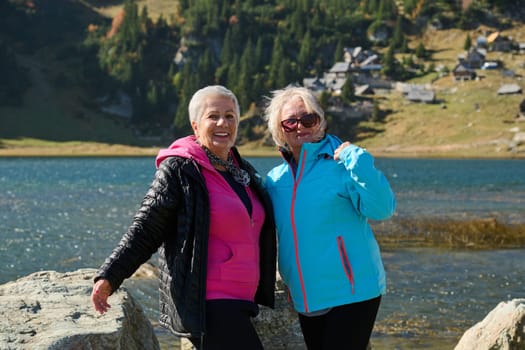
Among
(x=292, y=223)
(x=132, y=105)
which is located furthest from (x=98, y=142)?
(x=292, y=223)

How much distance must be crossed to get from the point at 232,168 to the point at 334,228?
95 centimetres

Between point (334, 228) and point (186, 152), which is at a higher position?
point (186, 152)

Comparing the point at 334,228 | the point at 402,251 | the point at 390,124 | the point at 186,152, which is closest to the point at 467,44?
the point at 390,124

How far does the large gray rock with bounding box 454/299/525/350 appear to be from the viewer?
26.3ft

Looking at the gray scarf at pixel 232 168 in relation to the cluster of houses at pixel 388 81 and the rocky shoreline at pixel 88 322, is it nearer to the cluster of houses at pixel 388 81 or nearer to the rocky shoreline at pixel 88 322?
the rocky shoreline at pixel 88 322

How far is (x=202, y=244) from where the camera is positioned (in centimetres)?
506

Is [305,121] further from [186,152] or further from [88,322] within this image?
[88,322]

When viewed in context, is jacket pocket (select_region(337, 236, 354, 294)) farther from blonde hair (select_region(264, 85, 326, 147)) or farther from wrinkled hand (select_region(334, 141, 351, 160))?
blonde hair (select_region(264, 85, 326, 147))

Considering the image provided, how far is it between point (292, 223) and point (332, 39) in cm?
19697

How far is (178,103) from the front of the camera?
174m

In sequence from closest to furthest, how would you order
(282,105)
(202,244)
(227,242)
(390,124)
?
(202,244), (227,242), (282,105), (390,124)

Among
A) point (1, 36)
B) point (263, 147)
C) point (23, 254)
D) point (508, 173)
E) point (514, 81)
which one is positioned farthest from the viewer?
point (1, 36)

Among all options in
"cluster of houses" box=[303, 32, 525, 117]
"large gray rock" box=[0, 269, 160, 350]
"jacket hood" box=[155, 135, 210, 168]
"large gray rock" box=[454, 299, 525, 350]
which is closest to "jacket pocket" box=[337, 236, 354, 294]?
"jacket hood" box=[155, 135, 210, 168]

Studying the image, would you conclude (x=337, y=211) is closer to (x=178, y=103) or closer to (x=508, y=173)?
(x=508, y=173)
